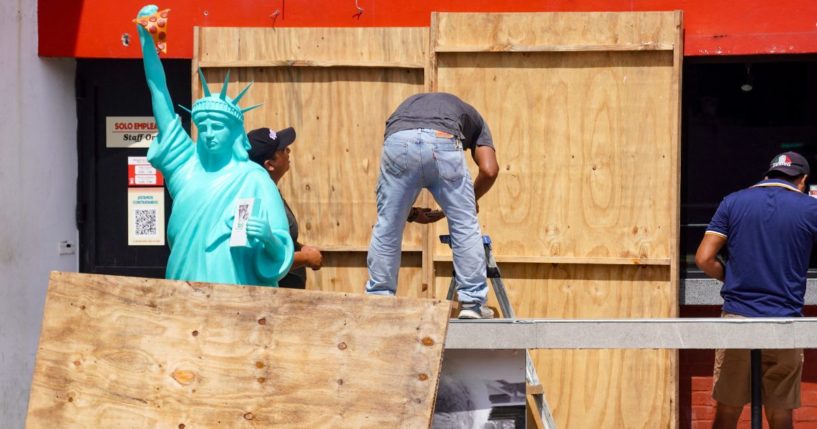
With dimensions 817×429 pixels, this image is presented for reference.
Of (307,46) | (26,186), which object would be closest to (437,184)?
(307,46)

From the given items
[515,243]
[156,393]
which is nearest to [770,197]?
[515,243]

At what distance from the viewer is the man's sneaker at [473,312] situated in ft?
17.5

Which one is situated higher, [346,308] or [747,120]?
[747,120]

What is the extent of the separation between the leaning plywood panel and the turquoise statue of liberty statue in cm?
27

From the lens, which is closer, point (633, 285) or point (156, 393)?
point (156, 393)

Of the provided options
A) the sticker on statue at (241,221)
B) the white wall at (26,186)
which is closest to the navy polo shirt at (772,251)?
the sticker on statue at (241,221)

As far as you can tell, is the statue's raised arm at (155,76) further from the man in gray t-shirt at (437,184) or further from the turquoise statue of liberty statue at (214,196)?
the man in gray t-shirt at (437,184)

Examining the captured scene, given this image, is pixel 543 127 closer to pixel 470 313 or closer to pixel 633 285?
pixel 633 285

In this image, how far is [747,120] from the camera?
7297mm

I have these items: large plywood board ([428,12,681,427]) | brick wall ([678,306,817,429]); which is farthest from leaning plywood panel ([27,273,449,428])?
brick wall ([678,306,817,429])

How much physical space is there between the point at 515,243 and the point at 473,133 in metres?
1.33

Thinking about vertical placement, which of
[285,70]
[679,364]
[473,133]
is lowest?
[679,364]

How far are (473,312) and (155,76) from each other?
1.73 meters

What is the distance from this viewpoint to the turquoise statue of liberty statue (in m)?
4.77
